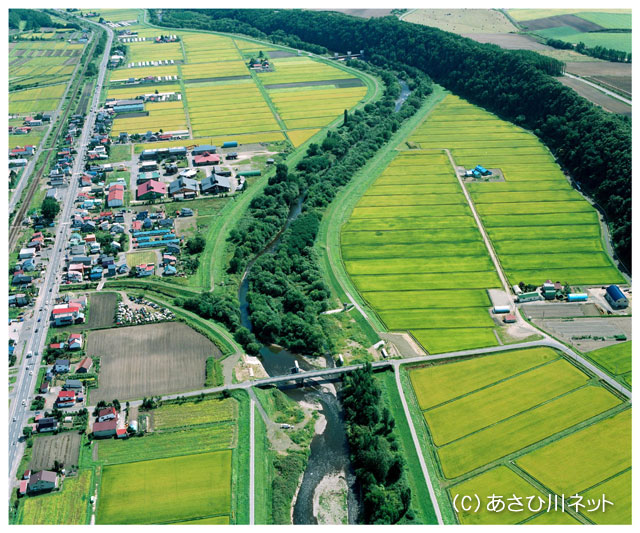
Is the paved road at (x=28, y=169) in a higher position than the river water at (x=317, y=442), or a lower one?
higher

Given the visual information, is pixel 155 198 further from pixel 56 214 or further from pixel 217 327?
pixel 217 327

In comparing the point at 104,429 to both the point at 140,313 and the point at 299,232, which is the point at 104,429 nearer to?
the point at 140,313

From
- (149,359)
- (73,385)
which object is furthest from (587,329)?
(73,385)

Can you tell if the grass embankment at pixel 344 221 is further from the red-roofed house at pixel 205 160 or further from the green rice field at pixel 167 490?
the red-roofed house at pixel 205 160

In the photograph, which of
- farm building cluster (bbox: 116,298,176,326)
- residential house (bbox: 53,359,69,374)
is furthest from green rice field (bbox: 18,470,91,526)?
farm building cluster (bbox: 116,298,176,326)

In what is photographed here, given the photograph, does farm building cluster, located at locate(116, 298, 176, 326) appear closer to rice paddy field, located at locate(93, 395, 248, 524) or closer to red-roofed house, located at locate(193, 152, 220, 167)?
rice paddy field, located at locate(93, 395, 248, 524)

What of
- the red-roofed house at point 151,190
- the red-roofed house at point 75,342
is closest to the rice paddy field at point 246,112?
the red-roofed house at point 151,190
